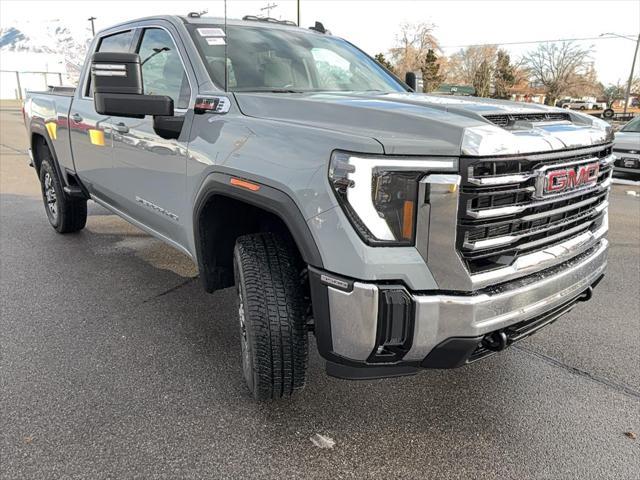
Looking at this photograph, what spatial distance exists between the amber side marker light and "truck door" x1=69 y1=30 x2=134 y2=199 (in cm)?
192

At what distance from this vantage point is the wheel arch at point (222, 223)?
8.58 feet

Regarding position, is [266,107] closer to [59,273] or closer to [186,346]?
[186,346]

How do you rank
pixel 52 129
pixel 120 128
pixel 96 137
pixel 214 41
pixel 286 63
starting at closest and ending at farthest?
pixel 214 41 → pixel 286 63 → pixel 120 128 → pixel 96 137 → pixel 52 129

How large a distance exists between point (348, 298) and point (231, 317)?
194 centimetres

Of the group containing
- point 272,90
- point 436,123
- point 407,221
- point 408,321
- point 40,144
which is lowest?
point 408,321

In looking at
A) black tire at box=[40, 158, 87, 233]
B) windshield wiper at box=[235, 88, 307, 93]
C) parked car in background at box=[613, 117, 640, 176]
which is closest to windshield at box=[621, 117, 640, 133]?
parked car in background at box=[613, 117, 640, 176]

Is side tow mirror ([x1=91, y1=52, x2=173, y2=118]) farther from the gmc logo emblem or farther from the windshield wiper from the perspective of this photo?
the gmc logo emblem

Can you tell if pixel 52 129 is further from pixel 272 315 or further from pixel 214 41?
pixel 272 315

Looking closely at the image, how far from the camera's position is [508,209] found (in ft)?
6.76

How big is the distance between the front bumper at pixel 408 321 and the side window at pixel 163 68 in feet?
5.56

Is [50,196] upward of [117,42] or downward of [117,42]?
downward

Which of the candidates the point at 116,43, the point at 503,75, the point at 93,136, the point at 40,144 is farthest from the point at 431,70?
the point at 93,136

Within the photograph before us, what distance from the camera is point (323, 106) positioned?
7.97 feet

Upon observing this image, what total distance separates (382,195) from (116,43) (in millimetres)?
3401
